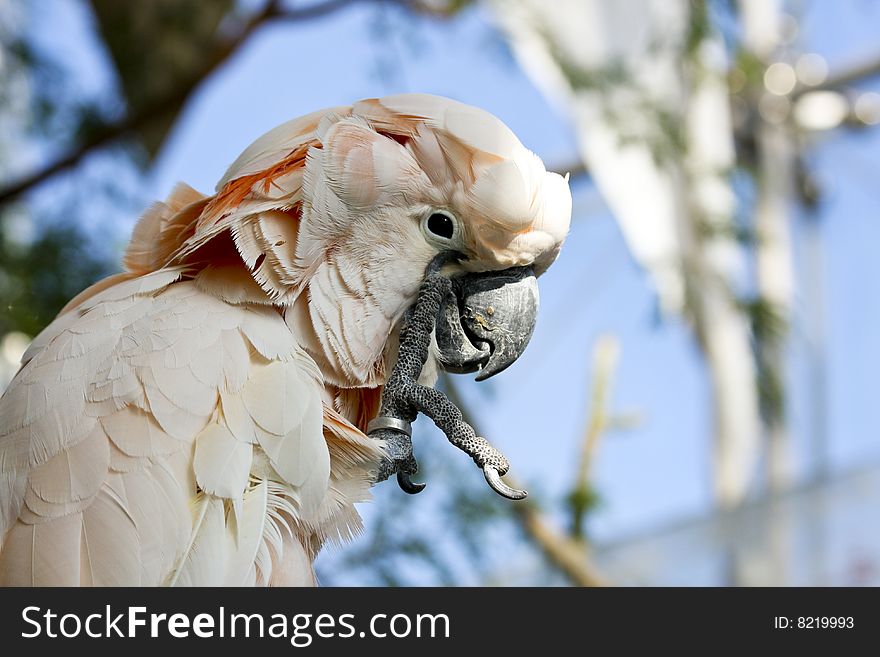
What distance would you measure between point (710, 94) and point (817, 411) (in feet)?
5.89

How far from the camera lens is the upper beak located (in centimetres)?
97

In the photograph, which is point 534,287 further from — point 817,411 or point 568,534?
point 817,411

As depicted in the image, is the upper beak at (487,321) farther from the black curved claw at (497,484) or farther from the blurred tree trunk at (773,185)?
the blurred tree trunk at (773,185)

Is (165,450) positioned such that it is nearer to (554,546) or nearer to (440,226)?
(440,226)

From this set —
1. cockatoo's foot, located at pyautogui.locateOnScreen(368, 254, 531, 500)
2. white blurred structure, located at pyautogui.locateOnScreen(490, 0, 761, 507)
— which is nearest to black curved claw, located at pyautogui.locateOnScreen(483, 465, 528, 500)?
cockatoo's foot, located at pyautogui.locateOnScreen(368, 254, 531, 500)

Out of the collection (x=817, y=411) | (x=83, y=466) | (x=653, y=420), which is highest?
(x=83, y=466)

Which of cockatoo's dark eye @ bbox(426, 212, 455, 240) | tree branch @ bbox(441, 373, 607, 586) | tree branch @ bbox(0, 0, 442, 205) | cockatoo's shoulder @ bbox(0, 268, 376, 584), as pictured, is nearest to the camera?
cockatoo's shoulder @ bbox(0, 268, 376, 584)

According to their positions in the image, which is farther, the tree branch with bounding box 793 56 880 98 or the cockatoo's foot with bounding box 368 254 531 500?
the tree branch with bounding box 793 56 880 98

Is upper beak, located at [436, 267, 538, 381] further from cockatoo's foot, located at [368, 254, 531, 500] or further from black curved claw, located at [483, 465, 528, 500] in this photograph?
black curved claw, located at [483, 465, 528, 500]

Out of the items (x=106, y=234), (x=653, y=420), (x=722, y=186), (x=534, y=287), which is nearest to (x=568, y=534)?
(x=653, y=420)

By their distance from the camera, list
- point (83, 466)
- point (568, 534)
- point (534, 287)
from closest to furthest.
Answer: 1. point (83, 466)
2. point (534, 287)
3. point (568, 534)

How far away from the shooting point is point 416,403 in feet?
3.04

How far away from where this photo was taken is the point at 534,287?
1.00 m

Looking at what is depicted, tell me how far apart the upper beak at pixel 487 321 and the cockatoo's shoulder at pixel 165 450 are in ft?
0.48
